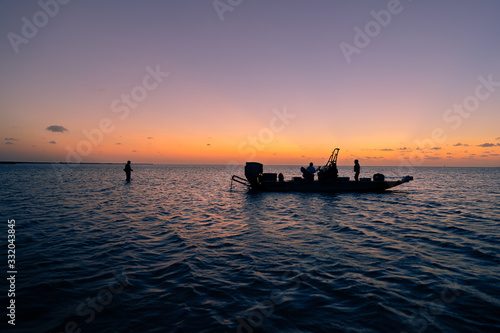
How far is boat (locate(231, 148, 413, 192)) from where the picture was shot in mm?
29844

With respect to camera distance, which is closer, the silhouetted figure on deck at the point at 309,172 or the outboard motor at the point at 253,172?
the silhouetted figure on deck at the point at 309,172

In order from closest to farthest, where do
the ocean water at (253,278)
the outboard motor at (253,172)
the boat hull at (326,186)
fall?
the ocean water at (253,278)
the boat hull at (326,186)
the outboard motor at (253,172)

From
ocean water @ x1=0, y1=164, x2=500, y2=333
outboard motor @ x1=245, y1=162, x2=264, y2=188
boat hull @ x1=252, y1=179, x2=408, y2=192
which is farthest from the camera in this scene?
outboard motor @ x1=245, y1=162, x2=264, y2=188

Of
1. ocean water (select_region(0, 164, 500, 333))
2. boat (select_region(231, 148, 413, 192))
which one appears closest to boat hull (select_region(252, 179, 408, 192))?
boat (select_region(231, 148, 413, 192))

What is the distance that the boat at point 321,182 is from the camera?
29844mm

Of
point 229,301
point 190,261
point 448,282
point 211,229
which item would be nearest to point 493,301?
point 448,282

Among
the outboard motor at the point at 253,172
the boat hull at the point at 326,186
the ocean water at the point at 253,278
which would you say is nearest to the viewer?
the ocean water at the point at 253,278

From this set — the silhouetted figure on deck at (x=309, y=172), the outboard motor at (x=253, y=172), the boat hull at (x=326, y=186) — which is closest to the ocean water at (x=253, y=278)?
the boat hull at (x=326, y=186)

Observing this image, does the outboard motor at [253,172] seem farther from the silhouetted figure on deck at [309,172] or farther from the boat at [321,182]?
the silhouetted figure on deck at [309,172]

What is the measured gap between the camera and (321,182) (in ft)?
97.2

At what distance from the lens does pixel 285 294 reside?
19.8ft

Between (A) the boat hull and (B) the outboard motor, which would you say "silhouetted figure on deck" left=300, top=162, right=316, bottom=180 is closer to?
(A) the boat hull

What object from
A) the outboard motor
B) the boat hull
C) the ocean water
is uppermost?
the outboard motor

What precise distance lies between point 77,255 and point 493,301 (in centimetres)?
1222
